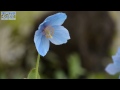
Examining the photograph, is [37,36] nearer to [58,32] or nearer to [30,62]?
[58,32]

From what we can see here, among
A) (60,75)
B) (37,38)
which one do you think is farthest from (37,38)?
(60,75)

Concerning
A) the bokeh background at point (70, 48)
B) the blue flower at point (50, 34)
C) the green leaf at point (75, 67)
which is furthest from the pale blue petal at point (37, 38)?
the green leaf at point (75, 67)

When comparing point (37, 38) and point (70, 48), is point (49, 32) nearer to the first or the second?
point (37, 38)

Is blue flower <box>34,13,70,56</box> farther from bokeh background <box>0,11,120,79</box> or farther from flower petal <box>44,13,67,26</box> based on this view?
bokeh background <box>0,11,120,79</box>

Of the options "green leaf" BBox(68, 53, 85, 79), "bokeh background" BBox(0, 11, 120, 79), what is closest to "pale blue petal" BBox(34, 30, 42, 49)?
"bokeh background" BBox(0, 11, 120, 79)
